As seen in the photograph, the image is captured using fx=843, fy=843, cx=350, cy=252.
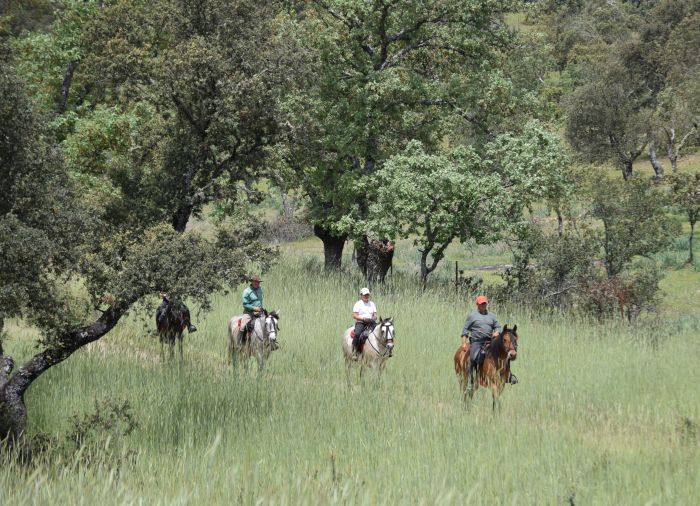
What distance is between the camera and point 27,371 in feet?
43.1

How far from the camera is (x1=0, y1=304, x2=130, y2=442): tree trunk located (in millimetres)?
12891

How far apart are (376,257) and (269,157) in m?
12.3

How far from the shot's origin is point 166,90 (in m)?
18.0

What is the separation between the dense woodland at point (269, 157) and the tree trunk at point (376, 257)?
0.09m

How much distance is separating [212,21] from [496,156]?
1460cm

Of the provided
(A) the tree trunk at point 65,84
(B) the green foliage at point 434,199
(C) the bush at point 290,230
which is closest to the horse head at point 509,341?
(B) the green foliage at point 434,199

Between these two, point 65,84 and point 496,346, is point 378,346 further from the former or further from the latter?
point 65,84

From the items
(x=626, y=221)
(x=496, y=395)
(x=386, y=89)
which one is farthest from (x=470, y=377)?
(x=626, y=221)

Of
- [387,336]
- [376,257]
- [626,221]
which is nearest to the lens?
[387,336]

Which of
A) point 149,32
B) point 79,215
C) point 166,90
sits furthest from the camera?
point 149,32

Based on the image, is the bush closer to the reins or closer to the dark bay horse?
the dark bay horse

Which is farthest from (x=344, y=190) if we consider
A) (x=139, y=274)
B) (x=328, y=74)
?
(x=139, y=274)

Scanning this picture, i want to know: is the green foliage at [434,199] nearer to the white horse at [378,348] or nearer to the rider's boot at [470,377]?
the white horse at [378,348]

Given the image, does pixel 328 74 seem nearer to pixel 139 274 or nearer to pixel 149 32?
pixel 149 32
